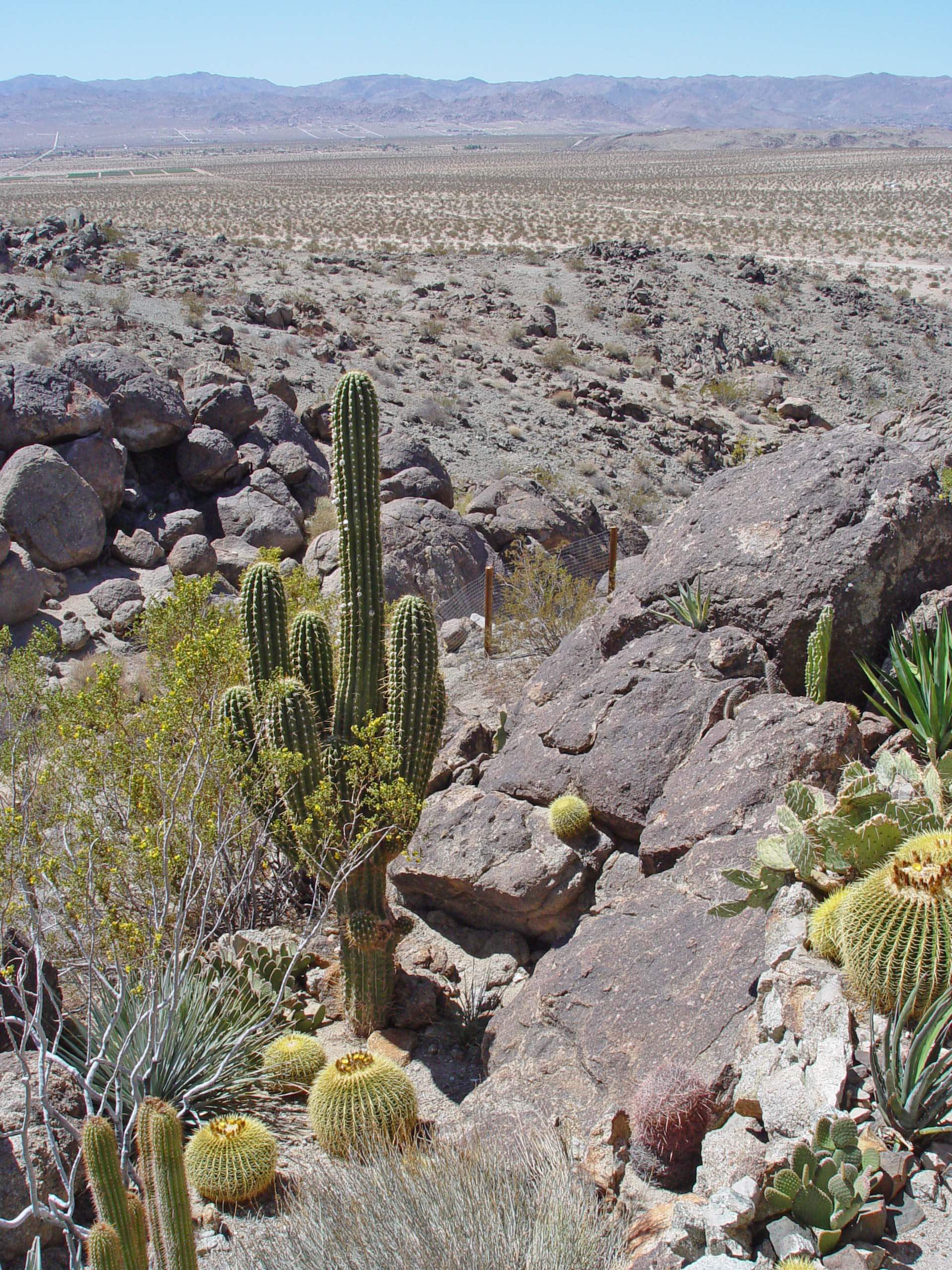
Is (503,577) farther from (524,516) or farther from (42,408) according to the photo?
(42,408)

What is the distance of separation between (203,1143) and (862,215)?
202 ft

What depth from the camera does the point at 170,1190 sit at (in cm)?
339

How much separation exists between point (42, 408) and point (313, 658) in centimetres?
903

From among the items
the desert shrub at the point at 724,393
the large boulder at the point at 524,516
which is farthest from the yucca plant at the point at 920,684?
the desert shrub at the point at 724,393

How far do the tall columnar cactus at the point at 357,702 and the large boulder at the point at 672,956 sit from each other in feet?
3.07

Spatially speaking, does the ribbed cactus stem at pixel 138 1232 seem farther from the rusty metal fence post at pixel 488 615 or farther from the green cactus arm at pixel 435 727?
the rusty metal fence post at pixel 488 615

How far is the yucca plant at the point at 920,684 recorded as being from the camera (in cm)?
585

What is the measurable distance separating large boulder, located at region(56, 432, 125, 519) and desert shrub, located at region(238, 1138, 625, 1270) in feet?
38.1

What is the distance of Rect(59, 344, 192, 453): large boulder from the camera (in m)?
15.0

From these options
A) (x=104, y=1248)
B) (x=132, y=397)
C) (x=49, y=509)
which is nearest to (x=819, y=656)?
(x=104, y=1248)

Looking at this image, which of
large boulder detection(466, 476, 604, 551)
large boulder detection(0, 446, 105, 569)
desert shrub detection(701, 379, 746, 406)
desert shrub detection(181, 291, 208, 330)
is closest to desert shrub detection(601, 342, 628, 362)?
desert shrub detection(701, 379, 746, 406)

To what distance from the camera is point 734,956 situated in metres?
4.73

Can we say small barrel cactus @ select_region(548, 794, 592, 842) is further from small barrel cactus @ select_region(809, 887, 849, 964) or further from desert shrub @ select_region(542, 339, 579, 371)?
Result: desert shrub @ select_region(542, 339, 579, 371)

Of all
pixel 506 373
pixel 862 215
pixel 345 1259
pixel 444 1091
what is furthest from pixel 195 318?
pixel 862 215
